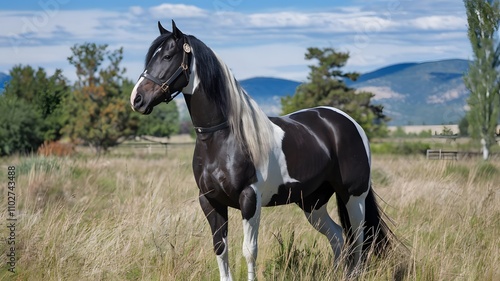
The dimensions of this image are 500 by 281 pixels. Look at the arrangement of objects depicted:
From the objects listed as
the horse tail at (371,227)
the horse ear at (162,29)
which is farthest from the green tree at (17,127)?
the horse ear at (162,29)

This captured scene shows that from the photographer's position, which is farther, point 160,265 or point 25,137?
point 25,137

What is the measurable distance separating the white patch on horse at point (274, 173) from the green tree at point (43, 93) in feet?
90.1

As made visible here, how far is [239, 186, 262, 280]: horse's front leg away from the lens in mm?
4836

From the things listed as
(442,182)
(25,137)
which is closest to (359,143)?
(442,182)

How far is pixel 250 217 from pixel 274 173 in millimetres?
447

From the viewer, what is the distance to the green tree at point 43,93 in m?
32.3

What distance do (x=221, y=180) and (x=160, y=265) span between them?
1.05 m

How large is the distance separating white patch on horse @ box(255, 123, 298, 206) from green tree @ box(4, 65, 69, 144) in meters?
27.5

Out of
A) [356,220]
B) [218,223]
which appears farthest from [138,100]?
[356,220]

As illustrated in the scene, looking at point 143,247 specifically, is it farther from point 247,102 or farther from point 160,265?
point 247,102

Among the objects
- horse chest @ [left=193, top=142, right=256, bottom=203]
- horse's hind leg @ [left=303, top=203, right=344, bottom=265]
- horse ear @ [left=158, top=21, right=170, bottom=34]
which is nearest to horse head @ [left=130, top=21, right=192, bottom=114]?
horse ear @ [left=158, top=21, right=170, bottom=34]

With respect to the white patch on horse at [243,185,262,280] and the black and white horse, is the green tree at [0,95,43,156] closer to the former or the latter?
the black and white horse

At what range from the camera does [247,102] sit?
5117mm

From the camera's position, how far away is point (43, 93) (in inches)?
1273
